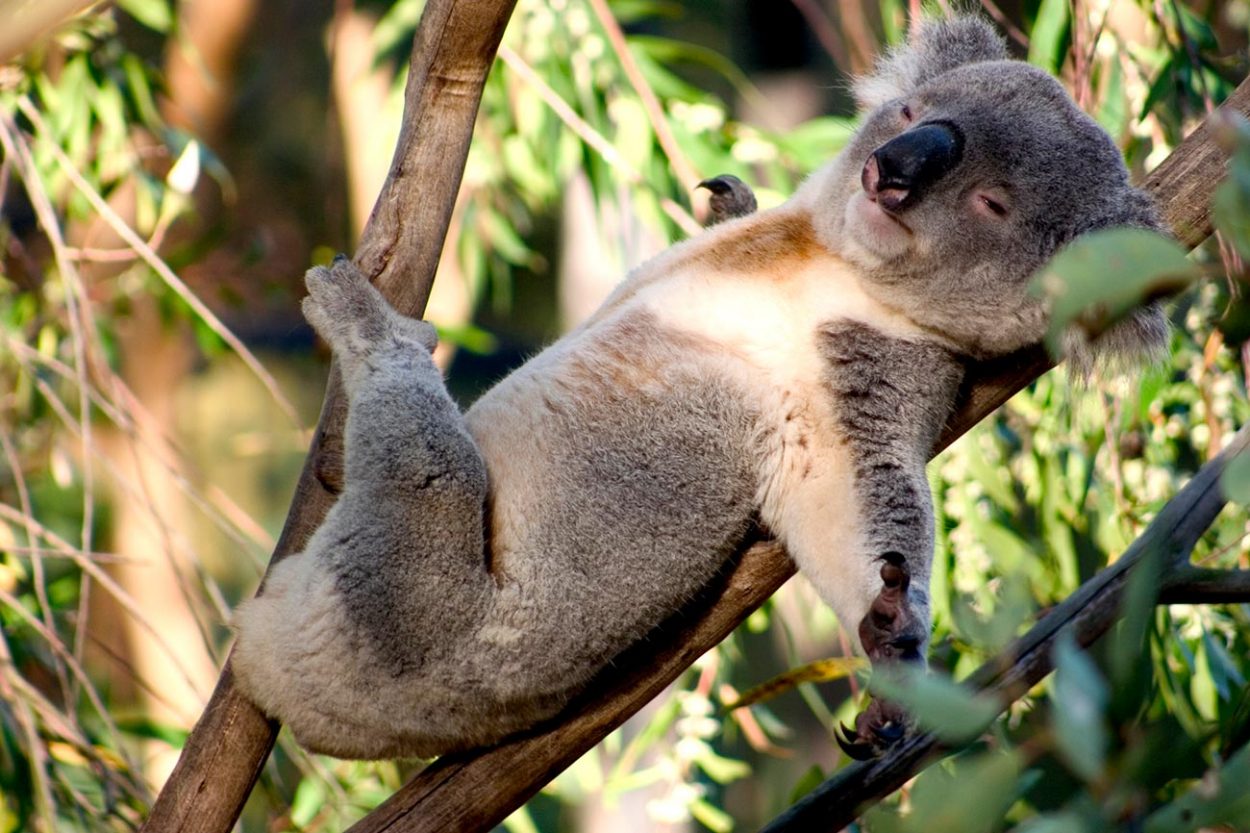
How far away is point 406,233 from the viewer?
1472 mm

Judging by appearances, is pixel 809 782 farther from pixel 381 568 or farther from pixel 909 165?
pixel 909 165

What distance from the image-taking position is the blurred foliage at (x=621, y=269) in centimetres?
185

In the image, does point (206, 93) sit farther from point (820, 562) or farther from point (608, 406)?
point (820, 562)

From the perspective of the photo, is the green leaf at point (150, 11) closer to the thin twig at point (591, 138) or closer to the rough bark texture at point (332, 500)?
the thin twig at point (591, 138)

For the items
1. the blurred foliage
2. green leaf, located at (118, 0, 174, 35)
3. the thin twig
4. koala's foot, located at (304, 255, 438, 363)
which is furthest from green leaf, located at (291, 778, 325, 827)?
green leaf, located at (118, 0, 174, 35)

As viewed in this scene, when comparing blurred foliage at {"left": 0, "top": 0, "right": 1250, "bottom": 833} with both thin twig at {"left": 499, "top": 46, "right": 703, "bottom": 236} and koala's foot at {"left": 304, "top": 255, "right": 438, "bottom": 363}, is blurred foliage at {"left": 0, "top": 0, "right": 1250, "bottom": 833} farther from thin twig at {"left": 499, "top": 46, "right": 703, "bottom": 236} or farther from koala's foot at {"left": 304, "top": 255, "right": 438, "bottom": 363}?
koala's foot at {"left": 304, "top": 255, "right": 438, "bottom": 363}

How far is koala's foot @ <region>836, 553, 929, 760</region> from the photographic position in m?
1.21

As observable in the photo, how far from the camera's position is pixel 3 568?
2.23 metres

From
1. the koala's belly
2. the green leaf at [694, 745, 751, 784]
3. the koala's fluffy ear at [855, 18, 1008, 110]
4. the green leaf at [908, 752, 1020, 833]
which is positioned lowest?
the green leaf at [694, 745, 751, 784]

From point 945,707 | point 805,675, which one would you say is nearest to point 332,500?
point 805,675

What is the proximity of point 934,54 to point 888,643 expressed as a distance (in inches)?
40.2

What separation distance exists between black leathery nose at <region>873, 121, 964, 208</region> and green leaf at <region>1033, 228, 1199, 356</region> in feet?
3.37

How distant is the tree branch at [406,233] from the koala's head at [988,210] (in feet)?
1.70

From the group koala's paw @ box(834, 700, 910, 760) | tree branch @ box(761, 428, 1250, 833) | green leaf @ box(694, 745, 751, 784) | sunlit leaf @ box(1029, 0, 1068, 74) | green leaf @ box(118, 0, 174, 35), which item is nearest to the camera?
tree branch @ box(761, 428, 1250, 833)
